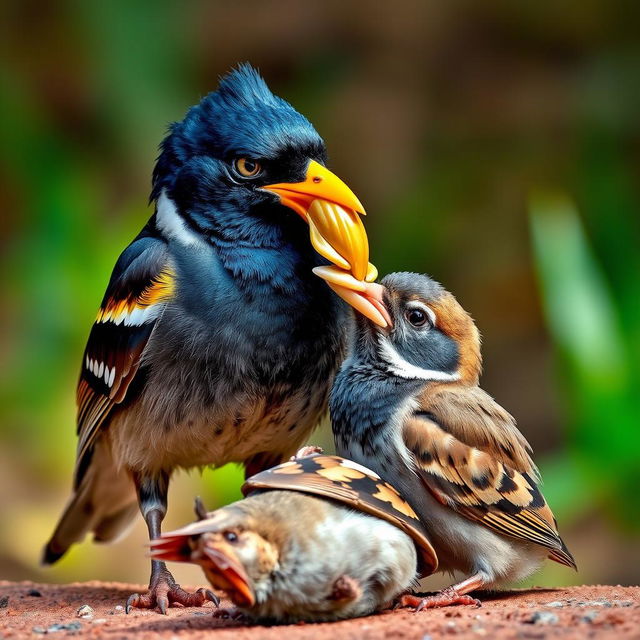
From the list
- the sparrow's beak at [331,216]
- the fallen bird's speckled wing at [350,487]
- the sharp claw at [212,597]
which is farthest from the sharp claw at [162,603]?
the sparrow's beak at [331,216]

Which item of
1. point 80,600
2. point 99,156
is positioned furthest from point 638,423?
point 99,156

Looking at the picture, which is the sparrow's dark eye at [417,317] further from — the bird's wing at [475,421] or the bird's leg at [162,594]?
the bird's leg at [162,594]

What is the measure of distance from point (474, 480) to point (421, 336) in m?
0.62

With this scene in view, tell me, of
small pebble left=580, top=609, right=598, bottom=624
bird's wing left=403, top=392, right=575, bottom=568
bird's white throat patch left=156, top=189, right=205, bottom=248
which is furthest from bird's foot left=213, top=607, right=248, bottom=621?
bird's white throat patch left=156, top=189, right=205, bottom=248

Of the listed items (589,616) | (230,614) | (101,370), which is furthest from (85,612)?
(589,616)

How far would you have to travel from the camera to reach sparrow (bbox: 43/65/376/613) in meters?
4.39

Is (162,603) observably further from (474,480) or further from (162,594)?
(474,480)

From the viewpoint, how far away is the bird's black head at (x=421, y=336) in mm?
4184

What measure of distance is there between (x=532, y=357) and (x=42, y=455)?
495cm

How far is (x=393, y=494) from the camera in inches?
148

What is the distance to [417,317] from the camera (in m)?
4.21

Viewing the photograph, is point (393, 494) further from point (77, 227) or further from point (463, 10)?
point (463, 10)

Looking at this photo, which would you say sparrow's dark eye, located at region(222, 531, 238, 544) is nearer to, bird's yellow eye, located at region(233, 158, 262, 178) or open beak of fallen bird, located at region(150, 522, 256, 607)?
open beak of fallen bird, located at region(150, 522, 256, 607)

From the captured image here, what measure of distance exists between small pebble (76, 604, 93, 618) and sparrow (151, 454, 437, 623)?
0.70 meters
